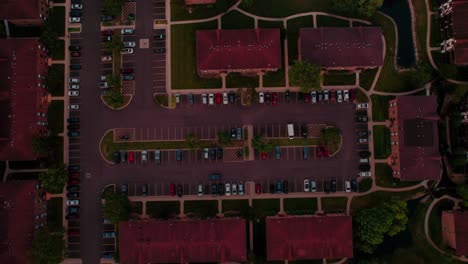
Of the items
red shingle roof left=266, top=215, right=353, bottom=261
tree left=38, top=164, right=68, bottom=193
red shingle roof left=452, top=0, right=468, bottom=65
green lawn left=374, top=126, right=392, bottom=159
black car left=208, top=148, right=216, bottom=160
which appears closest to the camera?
red shingle roof left=266, top=215, right=353, bottom=261

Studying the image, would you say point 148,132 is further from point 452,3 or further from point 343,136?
point 452,3

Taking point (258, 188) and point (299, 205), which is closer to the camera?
point (258, 188)

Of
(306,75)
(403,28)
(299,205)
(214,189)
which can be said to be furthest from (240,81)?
(403,28)

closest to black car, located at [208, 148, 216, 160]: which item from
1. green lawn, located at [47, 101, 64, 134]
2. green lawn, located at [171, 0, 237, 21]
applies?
green lawn, located at [171, 0, 237, 21]

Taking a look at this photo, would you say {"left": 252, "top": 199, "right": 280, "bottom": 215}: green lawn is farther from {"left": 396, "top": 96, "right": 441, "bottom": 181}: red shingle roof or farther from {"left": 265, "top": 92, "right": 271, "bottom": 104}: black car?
{"left": 396, "top": 96, "right": 441, "bottom": 181}: red shingle roof

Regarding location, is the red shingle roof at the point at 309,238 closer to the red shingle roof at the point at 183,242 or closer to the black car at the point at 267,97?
the red shingle roof at the point at 183,242

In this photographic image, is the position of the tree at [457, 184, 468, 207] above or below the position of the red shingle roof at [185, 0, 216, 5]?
below

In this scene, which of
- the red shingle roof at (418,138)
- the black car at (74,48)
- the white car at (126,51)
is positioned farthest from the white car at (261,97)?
the black car at (74,48)

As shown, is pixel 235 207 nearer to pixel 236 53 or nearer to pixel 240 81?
pixel 240 81
